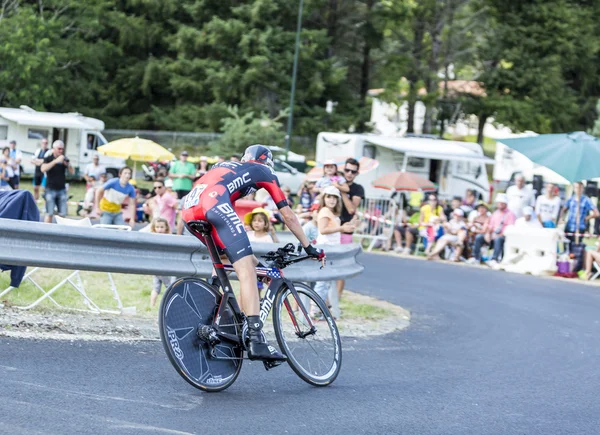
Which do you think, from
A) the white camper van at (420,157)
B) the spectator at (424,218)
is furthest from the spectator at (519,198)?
the white camper van at (420,157)

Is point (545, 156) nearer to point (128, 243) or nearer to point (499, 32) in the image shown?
point (128, 243)

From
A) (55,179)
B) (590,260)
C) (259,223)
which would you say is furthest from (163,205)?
(259,223)

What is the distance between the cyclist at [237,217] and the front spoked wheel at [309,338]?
0.85 feet

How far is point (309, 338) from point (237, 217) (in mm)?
1145

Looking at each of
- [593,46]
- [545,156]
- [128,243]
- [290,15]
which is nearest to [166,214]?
[545,156]

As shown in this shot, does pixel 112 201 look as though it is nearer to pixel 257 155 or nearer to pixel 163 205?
pixel 163 205

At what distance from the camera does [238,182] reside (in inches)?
281

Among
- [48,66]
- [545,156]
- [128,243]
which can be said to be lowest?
[128,243]

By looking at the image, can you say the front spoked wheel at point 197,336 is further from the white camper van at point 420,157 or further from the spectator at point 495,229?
the white camper van at point 420,157

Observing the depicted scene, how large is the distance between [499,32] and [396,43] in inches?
250

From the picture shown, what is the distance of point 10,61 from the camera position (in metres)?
47.8

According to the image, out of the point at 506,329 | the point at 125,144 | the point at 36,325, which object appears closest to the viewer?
the point at 36,325

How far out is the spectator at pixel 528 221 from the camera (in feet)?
72.3

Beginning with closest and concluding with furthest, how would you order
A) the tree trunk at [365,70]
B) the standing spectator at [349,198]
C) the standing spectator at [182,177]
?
the standing spectator at [349,198] → the standing spectator at [182,177] → the tree trunk at [365,70]
